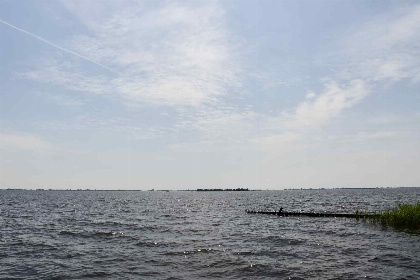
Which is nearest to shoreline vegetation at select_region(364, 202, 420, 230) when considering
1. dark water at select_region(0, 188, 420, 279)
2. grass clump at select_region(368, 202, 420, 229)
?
grass clump at select_region(368, 202, 420, 229)

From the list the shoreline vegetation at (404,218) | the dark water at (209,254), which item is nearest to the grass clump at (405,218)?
the shoreline vegetation at (404,218)

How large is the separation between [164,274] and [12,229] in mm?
29117

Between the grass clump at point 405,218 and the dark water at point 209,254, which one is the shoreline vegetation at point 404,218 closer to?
the grass clump at point 405,218

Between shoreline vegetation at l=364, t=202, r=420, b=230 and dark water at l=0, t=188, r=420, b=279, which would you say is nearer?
dark water at l=0, t=188, r=420, b=279

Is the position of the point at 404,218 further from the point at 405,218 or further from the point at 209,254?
the point at 209,254

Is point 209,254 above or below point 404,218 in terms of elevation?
below

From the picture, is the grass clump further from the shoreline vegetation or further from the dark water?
the dark water

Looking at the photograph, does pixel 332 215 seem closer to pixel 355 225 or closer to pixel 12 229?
pixel 355 225

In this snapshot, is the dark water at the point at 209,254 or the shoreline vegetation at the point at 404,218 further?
the shoreline vegetation at the point at 404,218

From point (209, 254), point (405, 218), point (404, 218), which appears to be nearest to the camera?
point (209, 254)

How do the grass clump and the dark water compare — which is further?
the grass clump

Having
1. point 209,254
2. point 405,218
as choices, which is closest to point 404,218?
point 405,218

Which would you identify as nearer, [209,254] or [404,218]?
[209,254]

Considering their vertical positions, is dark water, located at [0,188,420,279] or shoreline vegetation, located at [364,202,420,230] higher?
shoreline vegetation, located at [364,202,420,230]
